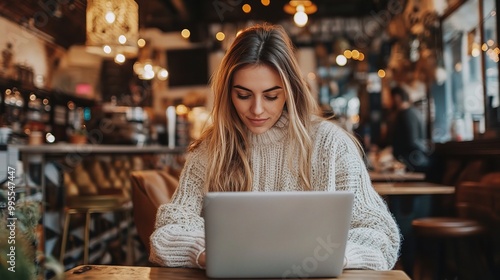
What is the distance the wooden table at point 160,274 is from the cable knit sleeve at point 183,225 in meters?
0.08

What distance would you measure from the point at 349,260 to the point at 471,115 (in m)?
4.72

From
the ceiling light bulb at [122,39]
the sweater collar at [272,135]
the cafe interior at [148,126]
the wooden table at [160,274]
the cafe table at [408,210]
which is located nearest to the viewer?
the wooden table at [160,274]

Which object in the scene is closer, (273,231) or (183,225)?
(273,231)

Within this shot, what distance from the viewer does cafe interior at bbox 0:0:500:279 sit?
11.7 ft

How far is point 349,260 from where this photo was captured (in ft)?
4.99

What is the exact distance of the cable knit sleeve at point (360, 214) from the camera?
5.17ft

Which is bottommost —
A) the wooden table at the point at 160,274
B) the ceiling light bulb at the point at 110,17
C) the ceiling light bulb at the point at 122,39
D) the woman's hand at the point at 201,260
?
the wooden table at the point at 160,274

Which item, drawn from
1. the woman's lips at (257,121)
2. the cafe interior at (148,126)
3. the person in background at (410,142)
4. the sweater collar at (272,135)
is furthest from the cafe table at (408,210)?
the woman's lips at (257,121)

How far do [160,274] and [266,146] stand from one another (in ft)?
2.21

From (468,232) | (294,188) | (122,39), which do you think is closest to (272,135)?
(294,188)

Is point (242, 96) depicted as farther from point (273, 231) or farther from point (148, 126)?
point (148, 126)

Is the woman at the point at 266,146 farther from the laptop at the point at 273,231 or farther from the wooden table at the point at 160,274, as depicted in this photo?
the laptop at the point at 273,231

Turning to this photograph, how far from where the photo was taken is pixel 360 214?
1709mm

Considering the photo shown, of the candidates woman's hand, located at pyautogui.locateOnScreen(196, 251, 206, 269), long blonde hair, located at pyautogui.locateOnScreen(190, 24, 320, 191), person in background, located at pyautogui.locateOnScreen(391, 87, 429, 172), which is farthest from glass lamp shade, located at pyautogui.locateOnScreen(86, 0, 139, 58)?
person in background, located at pyautogui.locateOnScreen(391, 87, 429, 172)
